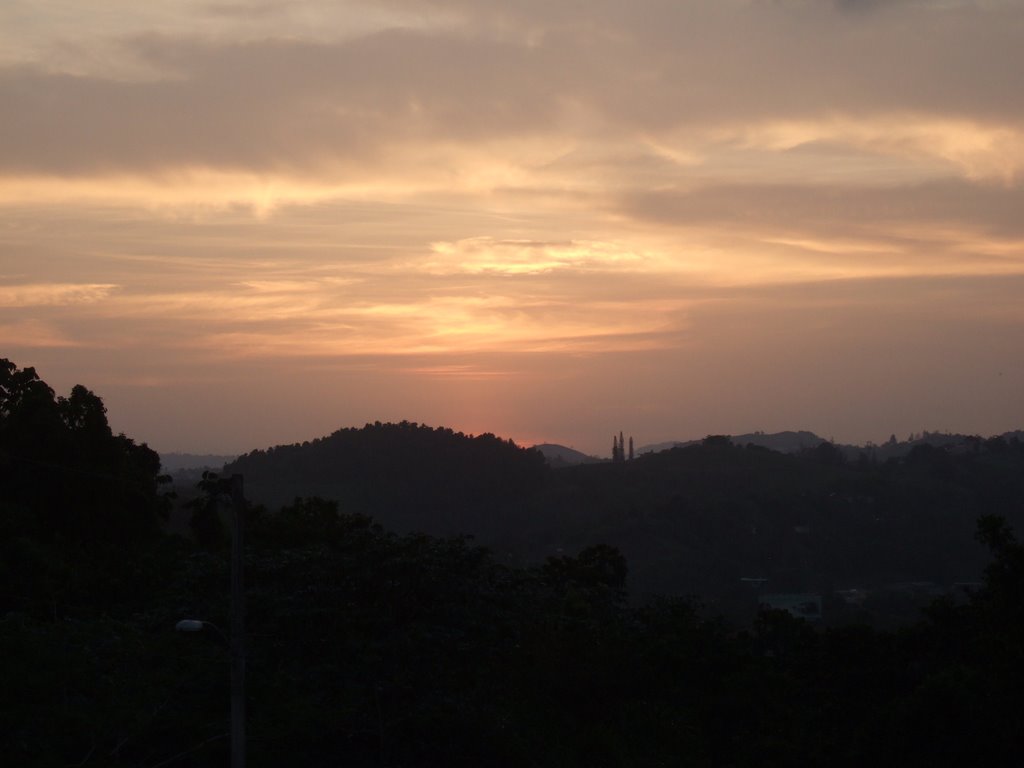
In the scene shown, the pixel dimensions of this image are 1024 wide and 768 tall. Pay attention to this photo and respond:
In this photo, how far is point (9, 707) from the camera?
19734 millimetres

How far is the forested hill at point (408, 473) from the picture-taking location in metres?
120

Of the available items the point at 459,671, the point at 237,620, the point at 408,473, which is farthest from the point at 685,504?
the point at 237,620

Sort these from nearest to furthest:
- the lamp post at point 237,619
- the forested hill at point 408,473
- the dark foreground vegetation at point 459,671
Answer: the lamp post at point 237,619 < the dark foreground vegetation at point 459,671 < the forested hill at point 408,473

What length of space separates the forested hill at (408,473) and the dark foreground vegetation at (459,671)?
8617 centimetres

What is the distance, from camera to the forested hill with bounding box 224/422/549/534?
12038cm

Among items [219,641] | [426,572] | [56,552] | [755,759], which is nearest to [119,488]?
[56,552]

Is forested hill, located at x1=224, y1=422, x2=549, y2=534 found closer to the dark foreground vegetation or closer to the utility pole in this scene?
the dark foreground vegetation

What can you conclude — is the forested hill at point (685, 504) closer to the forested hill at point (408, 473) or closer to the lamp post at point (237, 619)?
the forested hill at point (408, 473)

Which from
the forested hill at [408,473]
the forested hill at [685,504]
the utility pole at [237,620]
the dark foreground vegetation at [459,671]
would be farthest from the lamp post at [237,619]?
the forested hill at [408,473]

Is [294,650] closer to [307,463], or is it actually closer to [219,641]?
[219,641]

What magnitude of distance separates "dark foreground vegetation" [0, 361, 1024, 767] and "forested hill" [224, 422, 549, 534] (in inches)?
3392

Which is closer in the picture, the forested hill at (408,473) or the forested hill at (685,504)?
the forested hill at (685,504)

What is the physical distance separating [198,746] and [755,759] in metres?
10.6

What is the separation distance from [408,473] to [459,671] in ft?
357
